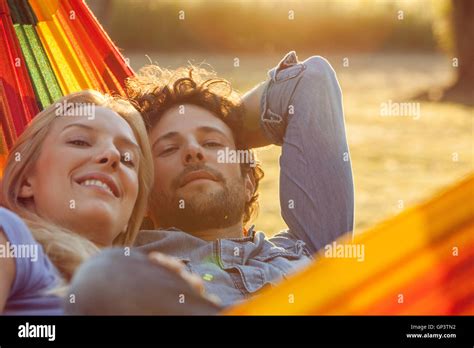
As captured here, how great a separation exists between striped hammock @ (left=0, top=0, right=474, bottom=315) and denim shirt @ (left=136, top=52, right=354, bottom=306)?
101 mm

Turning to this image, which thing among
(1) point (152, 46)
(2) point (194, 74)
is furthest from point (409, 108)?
(2) point (194, 74)

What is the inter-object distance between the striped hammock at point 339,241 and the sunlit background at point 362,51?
515cm

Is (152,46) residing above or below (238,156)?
above

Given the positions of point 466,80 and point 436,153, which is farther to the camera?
point 466,80

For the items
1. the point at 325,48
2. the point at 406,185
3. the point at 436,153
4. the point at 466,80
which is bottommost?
the point at 406,185

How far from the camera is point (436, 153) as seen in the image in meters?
8.18

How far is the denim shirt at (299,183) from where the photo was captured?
2086mm

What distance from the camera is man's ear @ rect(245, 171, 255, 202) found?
7.60 ft

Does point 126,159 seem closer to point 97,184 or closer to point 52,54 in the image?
point 97,184

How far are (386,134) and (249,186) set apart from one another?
23.0ft

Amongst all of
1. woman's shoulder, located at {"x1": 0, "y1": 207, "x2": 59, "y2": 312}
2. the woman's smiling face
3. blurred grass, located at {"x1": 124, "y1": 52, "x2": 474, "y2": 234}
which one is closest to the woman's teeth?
the woman's smiling face

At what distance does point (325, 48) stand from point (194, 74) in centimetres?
1090
